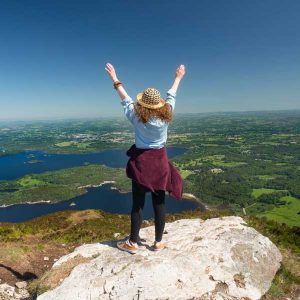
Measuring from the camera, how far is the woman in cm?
586

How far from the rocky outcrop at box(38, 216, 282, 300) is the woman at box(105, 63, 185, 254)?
713 millimetres

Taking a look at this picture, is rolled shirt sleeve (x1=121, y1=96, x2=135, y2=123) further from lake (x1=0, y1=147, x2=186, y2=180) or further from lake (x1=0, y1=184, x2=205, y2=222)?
lake (x1=0, y1=147, x2=186, y2=180)

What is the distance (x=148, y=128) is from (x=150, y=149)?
1.68 feet

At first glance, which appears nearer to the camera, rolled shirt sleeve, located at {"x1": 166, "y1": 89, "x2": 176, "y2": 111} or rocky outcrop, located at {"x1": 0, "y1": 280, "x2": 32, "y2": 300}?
rolled shirt sleeve, located at {"x1": 166, "y1": 89, "x2": 176, "y2": 111}

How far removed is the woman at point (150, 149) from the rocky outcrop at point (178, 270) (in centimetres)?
71

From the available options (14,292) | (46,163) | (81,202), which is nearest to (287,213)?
(81,202)

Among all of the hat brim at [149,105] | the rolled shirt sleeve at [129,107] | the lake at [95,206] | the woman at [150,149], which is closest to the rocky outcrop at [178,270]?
the woman at [150,149]

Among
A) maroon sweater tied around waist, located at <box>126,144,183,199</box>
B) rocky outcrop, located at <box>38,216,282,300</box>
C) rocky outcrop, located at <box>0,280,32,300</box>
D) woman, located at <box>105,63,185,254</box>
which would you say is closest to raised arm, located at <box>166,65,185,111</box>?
woman, located at <box>105,63,185,254</box>

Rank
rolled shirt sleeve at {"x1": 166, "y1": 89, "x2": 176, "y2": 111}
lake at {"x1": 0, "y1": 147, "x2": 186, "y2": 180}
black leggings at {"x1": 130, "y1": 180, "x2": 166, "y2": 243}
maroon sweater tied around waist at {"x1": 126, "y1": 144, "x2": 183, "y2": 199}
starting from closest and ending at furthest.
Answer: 1. rolled shirt sleeve at {"x1": 166, "y1": 89, "x2": 176, "y2": 111}
2. maroon sweater tied around waist at {"x1": 126, "y1": 144, "x2": 183, "y2": 199}
3. black leggings at {"x1": 130, "y1": 180, "x2": 166, "y2": 243}
4. lake at {"x1": 0, "y1": 147, "x2": 186, "y2": 180}

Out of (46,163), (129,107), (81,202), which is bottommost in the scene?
(46,163)

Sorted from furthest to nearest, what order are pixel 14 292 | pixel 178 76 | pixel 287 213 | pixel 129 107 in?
pixel 287 213, pixel 14 292, pixel 178 76, pixel 129 107

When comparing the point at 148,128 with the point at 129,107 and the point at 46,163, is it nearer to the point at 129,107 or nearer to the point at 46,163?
the point at 129,107

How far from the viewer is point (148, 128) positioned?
19.6 feet

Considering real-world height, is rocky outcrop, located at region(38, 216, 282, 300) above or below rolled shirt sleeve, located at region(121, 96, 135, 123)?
below
